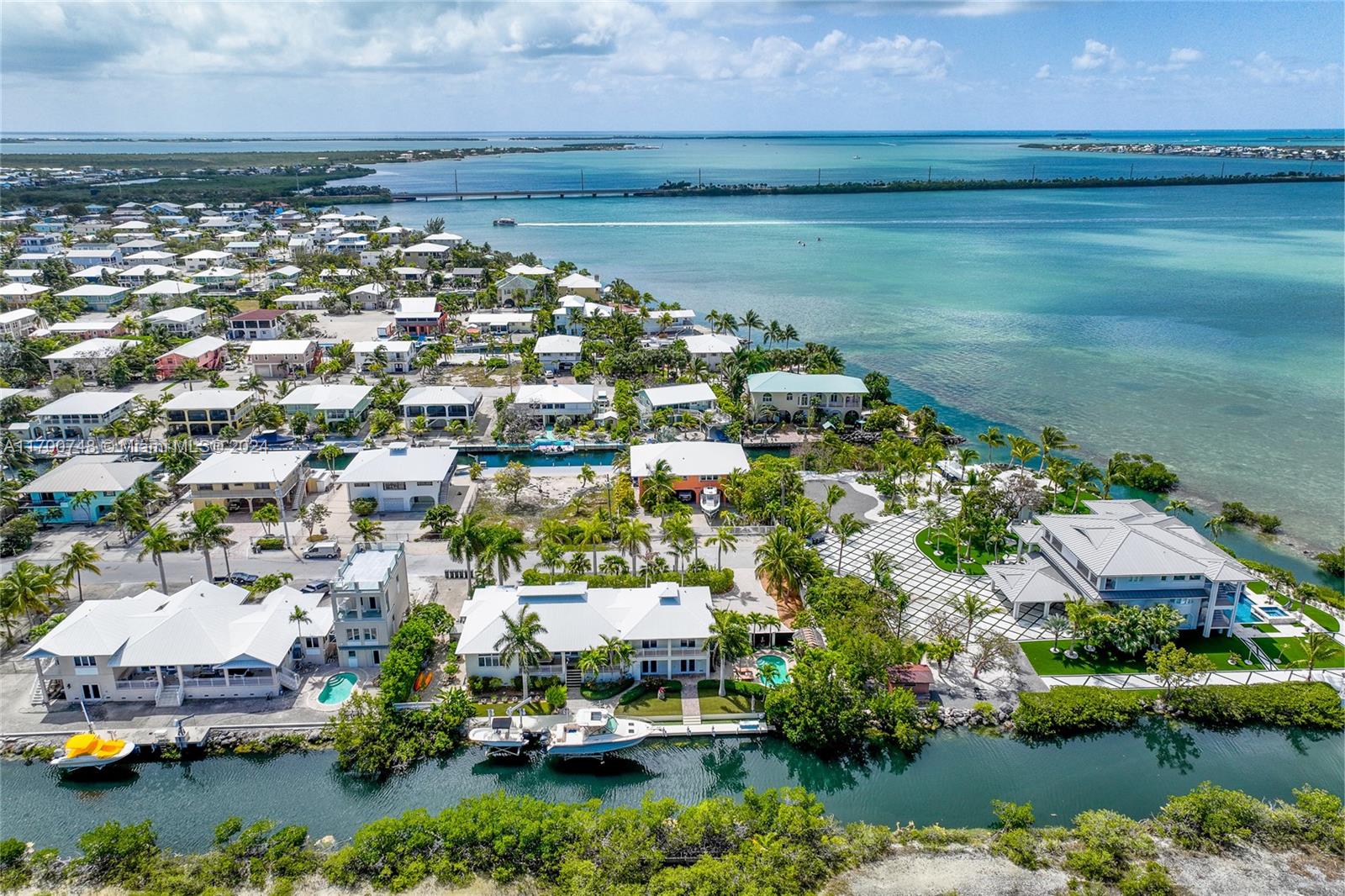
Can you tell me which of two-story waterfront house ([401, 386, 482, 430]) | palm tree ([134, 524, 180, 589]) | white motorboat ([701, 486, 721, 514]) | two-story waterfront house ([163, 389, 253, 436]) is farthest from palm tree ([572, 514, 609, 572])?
two-story waterfront house ([163, 389, 253, 436])

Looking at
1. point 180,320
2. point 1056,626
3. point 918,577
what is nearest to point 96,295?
point 180,320

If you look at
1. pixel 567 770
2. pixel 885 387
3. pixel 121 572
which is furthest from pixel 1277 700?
pixel 121 572

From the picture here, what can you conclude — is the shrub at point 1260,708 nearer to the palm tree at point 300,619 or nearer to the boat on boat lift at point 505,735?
the boat on boat lift at point 505,735

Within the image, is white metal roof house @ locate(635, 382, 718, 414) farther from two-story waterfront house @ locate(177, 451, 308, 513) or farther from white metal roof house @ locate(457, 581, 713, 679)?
white metal roof house @ locate(457, 581, 713, 679)

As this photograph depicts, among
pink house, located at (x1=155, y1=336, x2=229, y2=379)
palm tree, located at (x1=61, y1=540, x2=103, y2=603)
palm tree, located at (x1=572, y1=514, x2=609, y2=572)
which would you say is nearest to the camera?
palm tree, located at (x1=61, y1=540, x2=103, y2=603)

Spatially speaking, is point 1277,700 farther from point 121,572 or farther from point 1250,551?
point 121,572

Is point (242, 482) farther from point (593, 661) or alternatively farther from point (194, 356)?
point (194, 356)
